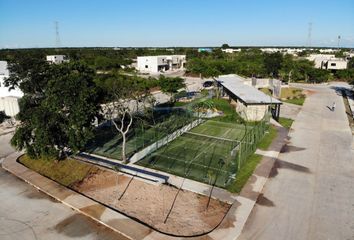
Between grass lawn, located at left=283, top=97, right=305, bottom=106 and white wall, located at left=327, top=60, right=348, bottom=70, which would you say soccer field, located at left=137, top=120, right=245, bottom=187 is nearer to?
grass lawn, located at left=283, top=97, right=305, bottom=106

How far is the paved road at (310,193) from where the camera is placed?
12602 millimetres

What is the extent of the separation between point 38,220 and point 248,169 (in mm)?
12343

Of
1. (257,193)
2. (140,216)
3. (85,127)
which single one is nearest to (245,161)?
(257,193)

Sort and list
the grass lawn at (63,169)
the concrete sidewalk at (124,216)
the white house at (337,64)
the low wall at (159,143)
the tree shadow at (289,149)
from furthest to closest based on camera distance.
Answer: the white house at (337,64)
the tree shadow at (289,149)
the low wall at (159,143)
the grass lawn at (63,169)
the concrete sidewalk at (124,216)

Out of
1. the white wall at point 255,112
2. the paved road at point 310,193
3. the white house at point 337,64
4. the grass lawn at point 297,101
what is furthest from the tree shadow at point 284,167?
the white house at point 337,64

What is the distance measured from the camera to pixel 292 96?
1797 inches

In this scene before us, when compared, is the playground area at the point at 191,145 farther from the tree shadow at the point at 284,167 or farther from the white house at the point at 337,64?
the white house at the point at 337,64

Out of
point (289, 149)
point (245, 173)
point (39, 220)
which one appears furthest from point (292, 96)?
point (39, 220)

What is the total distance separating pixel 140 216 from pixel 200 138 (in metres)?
11.5

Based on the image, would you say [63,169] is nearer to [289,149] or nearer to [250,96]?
[289,149]

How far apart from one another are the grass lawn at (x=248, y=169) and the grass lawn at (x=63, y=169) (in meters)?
8.75

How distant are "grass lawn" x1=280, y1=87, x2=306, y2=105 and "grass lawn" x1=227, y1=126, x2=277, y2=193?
19428mm

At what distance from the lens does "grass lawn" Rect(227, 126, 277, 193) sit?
52.7 ft

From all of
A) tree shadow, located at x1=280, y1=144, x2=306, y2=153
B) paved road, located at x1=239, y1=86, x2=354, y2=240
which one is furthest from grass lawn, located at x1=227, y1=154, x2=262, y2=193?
tree shadow, located at x1=280, y1=144, x2=306, y2=153
